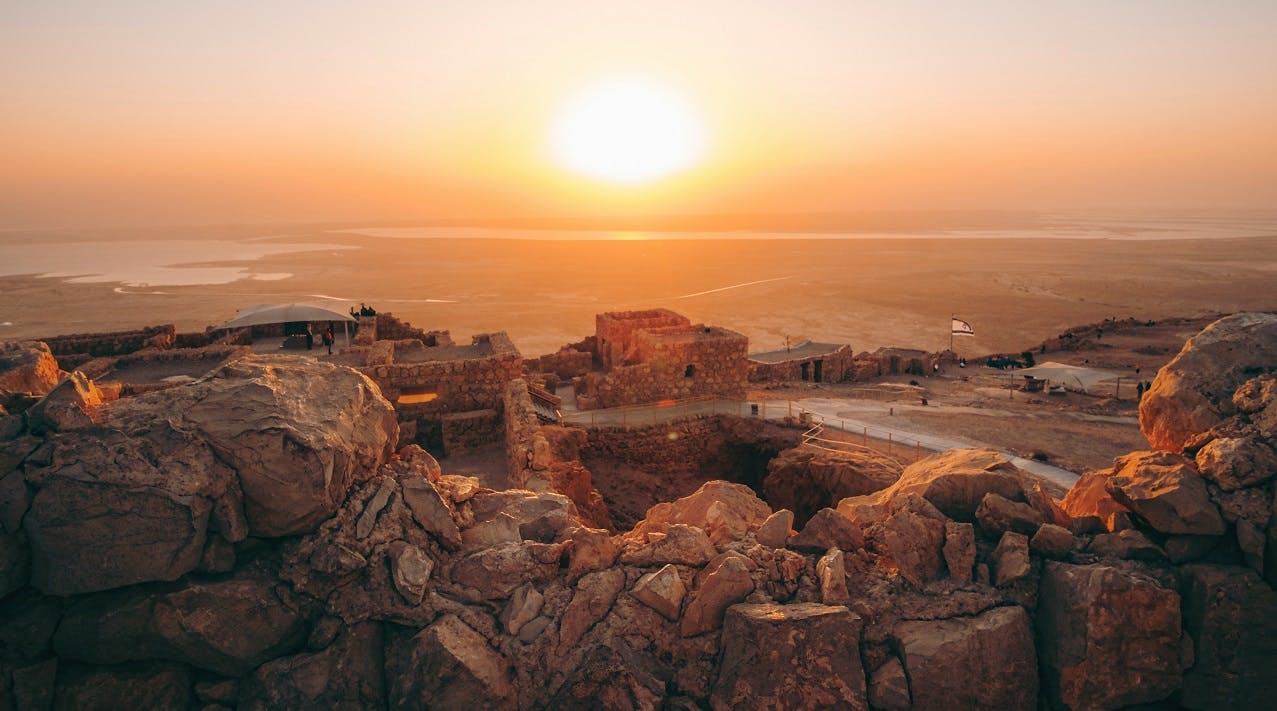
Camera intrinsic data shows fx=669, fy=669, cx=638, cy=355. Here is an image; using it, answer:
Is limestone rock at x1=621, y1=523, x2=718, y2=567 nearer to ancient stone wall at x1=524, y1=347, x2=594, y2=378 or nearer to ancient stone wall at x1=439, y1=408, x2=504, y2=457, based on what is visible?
ancient stone wall at x1=439, y1=408, x2=504, y2=457

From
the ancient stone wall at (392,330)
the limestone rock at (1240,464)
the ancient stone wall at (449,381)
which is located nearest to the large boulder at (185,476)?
Result: the limestone rock at (1240,464)

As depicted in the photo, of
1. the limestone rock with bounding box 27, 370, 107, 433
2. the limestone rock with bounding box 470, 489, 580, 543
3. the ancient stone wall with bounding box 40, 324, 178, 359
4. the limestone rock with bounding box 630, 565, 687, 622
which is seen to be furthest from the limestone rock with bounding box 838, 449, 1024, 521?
the ancient stone wall with bounding box 40, 324, 178, 359

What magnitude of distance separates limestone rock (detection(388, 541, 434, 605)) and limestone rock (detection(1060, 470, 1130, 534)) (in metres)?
4.86

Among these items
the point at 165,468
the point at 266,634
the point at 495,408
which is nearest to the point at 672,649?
the point at 266,634

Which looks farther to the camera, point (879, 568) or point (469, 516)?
point (469, 516)

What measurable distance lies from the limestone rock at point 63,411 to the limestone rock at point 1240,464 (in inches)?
299

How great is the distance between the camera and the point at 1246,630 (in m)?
4.42

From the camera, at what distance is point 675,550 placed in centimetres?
495

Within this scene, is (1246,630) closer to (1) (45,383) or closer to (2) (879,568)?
(2) (879,568)

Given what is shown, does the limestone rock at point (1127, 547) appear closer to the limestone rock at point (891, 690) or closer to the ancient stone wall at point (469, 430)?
the limestone rock at point (891, 690)

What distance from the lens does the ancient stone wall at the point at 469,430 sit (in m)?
12.6

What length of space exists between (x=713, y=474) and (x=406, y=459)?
1169 centimetres

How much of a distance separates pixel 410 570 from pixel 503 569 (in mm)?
643

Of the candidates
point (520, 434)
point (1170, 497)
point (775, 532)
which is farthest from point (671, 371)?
point (1170, 497)
